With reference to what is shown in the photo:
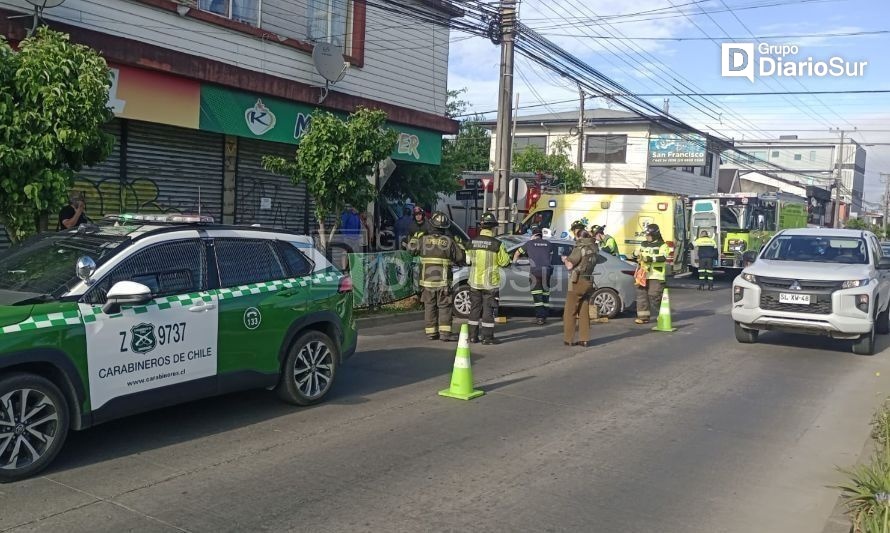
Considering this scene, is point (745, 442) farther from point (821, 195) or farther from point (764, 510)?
point (821, 195)

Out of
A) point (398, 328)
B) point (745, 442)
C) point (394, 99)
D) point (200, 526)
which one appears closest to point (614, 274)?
point (398, 328)

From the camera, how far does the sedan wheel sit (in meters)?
14.4

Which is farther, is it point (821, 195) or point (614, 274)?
point (821, 195)

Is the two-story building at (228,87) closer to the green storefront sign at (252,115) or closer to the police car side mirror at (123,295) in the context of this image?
the green storefront sign at (252,115)

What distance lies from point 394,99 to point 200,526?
14.4 meters

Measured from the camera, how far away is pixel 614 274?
49.8 ft

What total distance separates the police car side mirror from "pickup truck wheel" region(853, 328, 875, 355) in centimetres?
1008

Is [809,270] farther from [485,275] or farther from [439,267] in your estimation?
Answer: [439,267]

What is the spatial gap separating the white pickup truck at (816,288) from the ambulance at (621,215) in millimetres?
10150

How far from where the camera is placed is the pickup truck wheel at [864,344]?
11531mm

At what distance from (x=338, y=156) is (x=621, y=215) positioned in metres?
12.6

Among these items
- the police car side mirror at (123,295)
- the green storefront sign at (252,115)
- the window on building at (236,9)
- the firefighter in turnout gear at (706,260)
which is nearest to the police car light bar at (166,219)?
the police car side mirror at (123,295)

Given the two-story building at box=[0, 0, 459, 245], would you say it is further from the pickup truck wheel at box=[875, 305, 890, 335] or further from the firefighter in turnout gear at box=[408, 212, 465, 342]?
the pickup truck wheel at box=[875, 305, 890, 335]

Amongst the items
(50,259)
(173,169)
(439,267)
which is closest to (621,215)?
(439,267)
